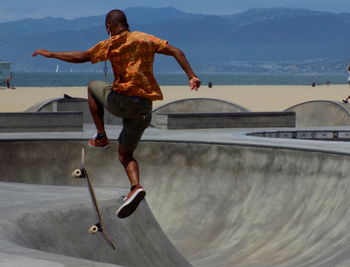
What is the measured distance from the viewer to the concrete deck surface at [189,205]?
8594 millimetres

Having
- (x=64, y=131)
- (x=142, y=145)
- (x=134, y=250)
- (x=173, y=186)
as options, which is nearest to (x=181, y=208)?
(x=173, y=186)

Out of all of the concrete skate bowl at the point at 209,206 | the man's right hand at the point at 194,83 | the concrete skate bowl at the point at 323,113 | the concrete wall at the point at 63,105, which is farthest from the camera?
the concrete skate bowl at the point at 323,113

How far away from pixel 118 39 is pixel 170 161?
10045mm

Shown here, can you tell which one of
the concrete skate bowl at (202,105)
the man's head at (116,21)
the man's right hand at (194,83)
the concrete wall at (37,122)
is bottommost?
the concrete skate bowl at (202,105)

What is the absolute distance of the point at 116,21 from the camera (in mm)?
6785

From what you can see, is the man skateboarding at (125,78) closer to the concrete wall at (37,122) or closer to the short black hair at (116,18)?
the short black hair at (116,18)

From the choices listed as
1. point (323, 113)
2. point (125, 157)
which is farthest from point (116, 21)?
point (323, 113)

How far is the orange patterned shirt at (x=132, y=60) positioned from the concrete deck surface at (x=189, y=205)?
1627 millimetres

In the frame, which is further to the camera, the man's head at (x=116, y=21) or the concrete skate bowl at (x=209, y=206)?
the concrete skate bowl at (x=209, y=206)

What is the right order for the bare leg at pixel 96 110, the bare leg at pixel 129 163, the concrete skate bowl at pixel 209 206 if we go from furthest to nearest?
1. the concrete skate bowl at pixel 209 206
2. the bare leg at pixel 129 163
3. the bare leg at pixel 96 110

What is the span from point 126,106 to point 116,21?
74 centimetres

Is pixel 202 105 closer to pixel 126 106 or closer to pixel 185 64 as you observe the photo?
pixel 126 106

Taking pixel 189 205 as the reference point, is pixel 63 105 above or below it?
below

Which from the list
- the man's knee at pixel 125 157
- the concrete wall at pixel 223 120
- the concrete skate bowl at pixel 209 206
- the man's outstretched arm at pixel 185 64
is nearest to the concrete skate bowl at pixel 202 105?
the concrete wall at pixel 223 120
